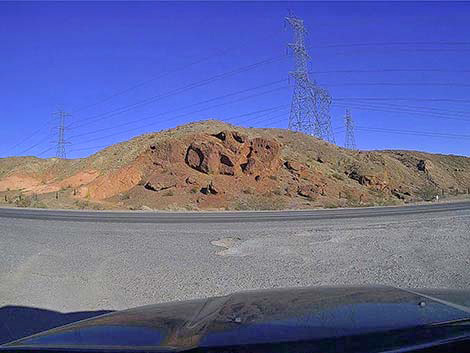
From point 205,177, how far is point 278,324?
52219 millimetres

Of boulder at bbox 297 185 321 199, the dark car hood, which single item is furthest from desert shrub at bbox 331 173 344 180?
the dark car hood

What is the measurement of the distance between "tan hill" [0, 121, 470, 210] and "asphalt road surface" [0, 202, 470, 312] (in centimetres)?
2989

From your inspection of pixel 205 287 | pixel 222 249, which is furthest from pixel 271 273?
pixel 222 249

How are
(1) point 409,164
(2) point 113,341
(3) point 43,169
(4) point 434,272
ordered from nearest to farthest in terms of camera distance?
1. (2) point 113,341
2. (4) point 434,272
3. (3) point 43,169
4. (1) point 409,164

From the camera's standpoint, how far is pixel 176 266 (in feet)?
38.7

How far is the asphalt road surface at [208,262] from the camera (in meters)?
9.21

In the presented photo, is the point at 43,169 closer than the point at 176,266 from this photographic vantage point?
No

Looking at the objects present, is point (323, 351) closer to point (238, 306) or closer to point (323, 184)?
point (238, 306)

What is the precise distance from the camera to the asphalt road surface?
9211 mm

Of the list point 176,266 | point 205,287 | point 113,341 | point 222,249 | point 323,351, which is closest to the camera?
point 323,351

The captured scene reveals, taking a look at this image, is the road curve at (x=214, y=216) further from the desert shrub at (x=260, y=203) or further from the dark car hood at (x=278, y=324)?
the dark car hood at (x=278, y=324)

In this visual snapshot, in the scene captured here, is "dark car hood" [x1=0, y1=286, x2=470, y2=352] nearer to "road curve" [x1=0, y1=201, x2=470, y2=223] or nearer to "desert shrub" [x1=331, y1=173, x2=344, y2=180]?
"road curve" [x1=0, y1=201, x2=470, y2=223]

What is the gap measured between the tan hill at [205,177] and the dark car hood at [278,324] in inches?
1699

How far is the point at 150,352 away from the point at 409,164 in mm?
106324
